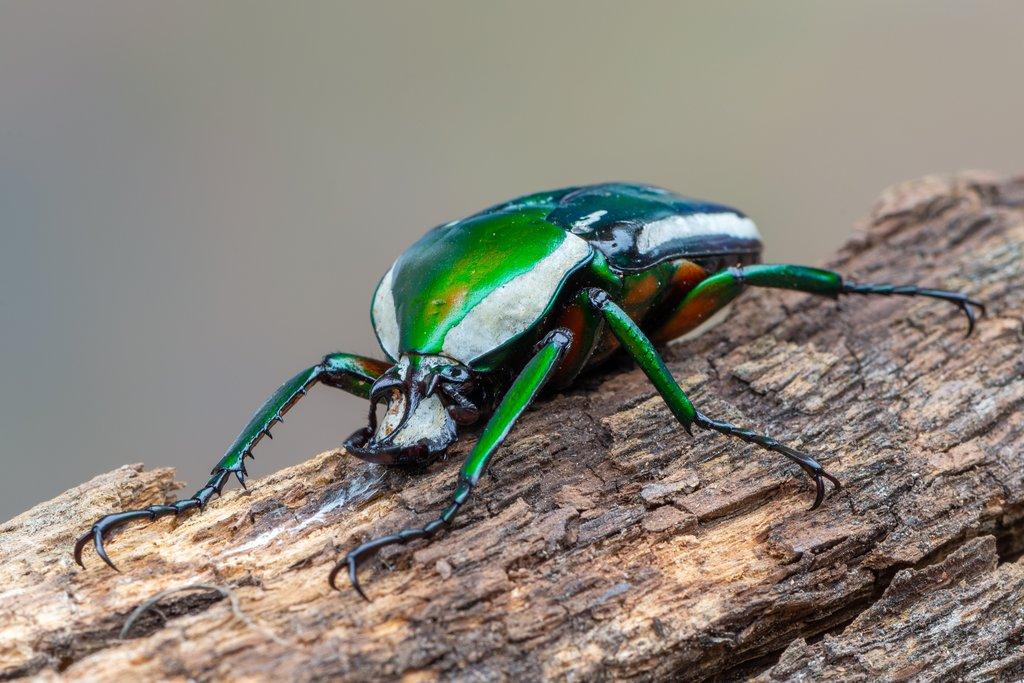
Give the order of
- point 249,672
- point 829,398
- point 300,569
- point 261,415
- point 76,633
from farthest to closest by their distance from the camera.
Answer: point 829,398, point 261,415, point 300,569, point 76,633, point 249,672

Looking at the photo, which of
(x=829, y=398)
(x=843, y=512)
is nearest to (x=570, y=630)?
(x=843, y=512)

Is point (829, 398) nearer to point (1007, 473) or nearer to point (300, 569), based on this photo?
point (1007, 473)

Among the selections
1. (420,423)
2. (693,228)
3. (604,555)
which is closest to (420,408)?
(420,423)

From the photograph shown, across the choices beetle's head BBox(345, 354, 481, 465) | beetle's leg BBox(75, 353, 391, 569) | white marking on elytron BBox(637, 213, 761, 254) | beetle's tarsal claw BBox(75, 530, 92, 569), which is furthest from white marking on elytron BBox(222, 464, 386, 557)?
white marking on elytron BBox(637, 213, 761, 254)

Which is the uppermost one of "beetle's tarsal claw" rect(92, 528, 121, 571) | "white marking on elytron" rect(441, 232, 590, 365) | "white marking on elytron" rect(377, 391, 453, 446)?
"white marking on elytron" rect(441, 232, 590, 365)

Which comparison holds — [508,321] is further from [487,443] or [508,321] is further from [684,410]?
[684,410]

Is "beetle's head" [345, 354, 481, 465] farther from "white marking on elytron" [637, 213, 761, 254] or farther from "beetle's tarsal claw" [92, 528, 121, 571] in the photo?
"white marking on elytron" [637, 213, 761, 254]
